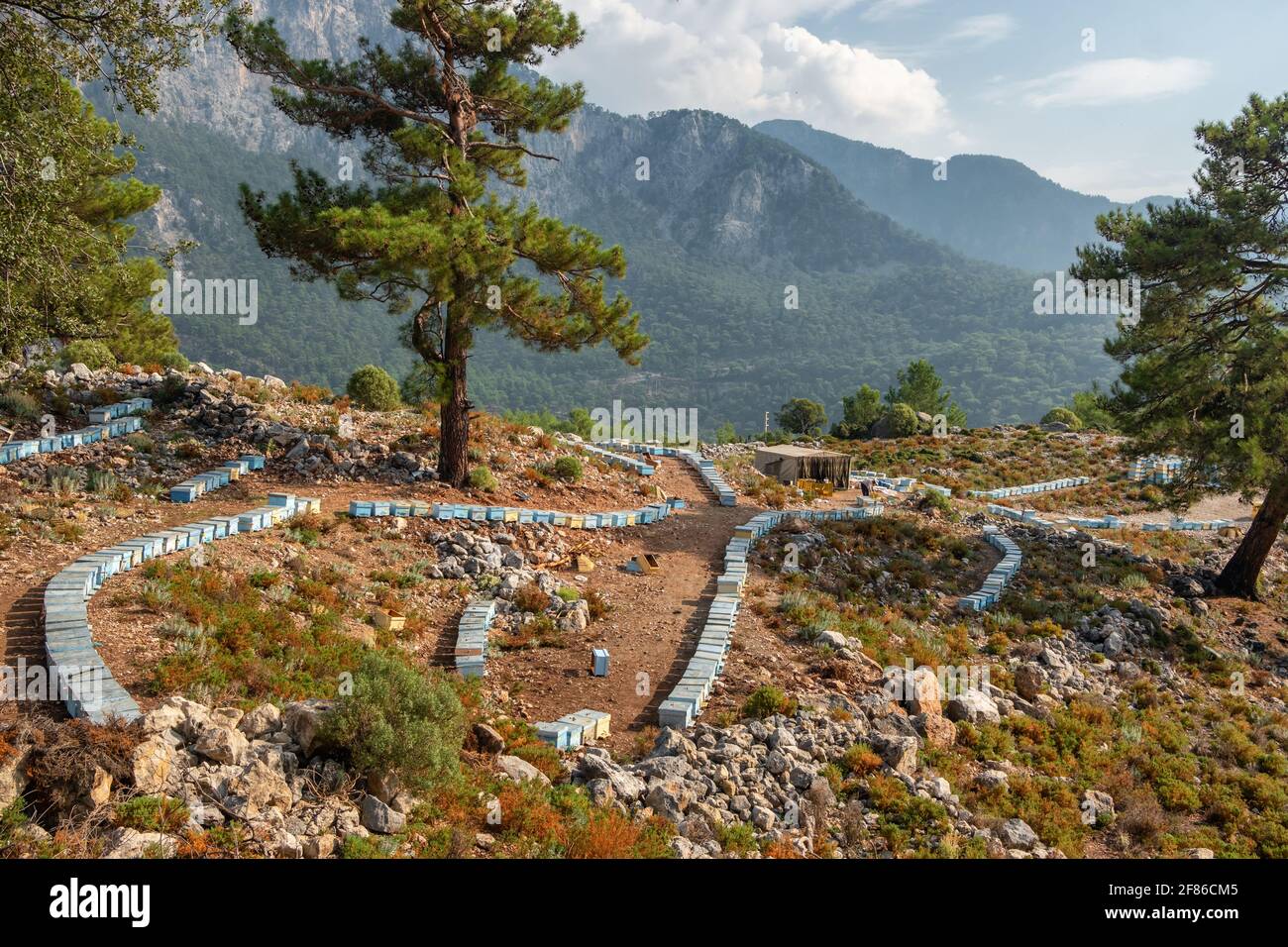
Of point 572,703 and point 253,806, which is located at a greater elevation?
point 253,806

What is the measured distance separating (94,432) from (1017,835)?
859 inches

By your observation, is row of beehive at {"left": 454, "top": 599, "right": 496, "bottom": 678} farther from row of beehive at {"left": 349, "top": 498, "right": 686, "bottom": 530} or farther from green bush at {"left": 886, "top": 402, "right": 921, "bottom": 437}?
green bush at {"left": 886, "top": 402, "right": 921, "bottom": 437}

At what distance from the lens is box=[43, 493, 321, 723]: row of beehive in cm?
841

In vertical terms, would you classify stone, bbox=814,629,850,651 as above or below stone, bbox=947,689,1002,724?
above

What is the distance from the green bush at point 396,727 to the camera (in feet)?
27.0

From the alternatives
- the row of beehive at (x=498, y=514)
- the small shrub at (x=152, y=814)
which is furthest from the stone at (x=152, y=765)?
the row of beehive at (x=498, y=514)

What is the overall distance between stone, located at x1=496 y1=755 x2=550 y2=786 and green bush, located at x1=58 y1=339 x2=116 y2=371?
78.2 feet

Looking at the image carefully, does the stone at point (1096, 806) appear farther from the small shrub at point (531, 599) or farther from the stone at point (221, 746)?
the stone at point (221, 746)

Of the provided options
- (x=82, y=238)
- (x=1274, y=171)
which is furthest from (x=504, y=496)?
(x=1274, y=171)

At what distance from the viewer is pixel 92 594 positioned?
1143cm

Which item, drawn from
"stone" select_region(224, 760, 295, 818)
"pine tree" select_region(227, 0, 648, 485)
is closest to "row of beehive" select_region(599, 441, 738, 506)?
"pine tree" select_region(227, 0, 648, 485)

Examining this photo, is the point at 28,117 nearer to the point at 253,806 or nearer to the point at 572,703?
the point at 253,806

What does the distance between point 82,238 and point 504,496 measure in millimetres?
10752
